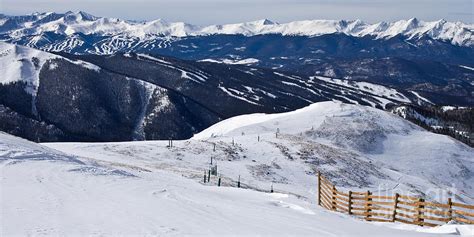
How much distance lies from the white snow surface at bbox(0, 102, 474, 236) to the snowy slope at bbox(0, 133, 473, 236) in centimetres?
6

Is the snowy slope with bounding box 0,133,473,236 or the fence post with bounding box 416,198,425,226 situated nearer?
the snowy slope with bounding box 0,133,473,236

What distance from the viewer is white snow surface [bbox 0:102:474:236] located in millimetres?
20281

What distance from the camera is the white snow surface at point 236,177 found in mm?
20281

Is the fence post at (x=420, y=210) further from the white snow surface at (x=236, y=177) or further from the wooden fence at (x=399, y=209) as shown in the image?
the white snow surface at (x=236, y=177)

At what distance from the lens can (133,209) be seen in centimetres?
2209

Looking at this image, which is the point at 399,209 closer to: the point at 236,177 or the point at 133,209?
the point at 133,209

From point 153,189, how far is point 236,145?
111 feet

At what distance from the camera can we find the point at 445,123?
→ 19225 cm

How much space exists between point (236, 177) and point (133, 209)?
85.7ft

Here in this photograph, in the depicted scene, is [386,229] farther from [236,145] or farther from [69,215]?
[236,145]

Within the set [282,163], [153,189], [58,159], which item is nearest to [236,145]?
[282,163]

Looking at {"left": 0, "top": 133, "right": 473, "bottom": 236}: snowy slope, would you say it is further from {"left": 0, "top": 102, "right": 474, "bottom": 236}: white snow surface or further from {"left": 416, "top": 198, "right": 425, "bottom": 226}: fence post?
{"left": 416, "top": 198, "right": 425, "bottom": 226}: fence post

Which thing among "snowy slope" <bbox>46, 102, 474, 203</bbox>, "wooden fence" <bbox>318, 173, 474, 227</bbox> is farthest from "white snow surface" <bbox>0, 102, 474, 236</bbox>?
"wooden fence" <bbox>318, 173, 474, 227</bbox>

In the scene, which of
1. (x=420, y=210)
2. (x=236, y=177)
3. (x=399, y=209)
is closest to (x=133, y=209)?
(x=420, y=210)
